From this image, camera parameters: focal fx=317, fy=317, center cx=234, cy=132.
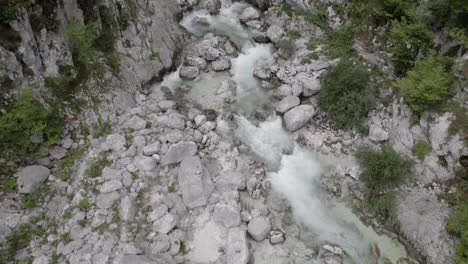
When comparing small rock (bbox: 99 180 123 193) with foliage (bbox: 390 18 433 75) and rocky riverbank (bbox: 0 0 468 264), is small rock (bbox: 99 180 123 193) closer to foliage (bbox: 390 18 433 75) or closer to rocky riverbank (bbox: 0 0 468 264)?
rocky riverbank (bbox: 0 0 468 264)

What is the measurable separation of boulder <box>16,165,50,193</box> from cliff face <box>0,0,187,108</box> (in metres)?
2.71

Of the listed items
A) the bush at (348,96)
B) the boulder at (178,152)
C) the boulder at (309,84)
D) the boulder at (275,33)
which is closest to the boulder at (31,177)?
the boulder at (178,152)

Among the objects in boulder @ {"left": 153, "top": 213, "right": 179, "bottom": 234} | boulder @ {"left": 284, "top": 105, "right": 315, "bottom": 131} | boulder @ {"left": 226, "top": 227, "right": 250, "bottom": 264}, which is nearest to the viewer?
boulder @ {"left": 226, "top": 227, "right": 250, "bottom": 264}

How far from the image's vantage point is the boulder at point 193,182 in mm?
12250

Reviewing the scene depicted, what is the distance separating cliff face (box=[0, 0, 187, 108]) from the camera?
38.4 feet

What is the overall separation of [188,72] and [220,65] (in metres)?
1.88

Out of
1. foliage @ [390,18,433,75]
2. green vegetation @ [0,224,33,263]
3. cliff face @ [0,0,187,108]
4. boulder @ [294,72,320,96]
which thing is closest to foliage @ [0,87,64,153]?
cliff face @ [0,0,187,108]

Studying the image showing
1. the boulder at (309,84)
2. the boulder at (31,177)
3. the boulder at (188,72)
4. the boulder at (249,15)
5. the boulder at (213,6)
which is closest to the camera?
the boulder at (31,177)

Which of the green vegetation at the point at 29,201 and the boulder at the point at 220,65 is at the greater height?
the boulder at the point at 220,65

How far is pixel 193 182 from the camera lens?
492 inches

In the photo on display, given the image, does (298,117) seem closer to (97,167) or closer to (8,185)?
(97,167)

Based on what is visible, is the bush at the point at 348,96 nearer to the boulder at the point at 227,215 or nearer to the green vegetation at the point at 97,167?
the boulder at the point at 227,215

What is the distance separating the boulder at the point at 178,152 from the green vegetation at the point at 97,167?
88.4 inches

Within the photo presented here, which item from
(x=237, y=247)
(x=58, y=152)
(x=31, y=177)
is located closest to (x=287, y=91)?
(x=237, y=247)
